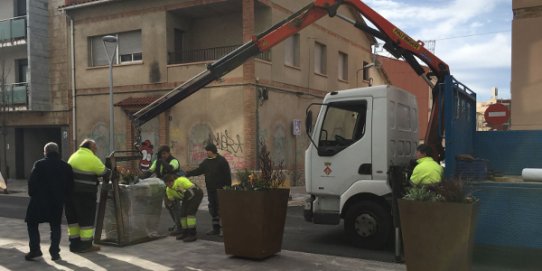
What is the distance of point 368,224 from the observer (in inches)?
281

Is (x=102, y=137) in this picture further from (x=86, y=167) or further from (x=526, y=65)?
(x=526, y=65)

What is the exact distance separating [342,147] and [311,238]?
6.02ft

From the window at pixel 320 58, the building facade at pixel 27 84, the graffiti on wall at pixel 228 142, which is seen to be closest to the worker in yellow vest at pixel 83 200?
the graffiti on wall at pixel 228 142

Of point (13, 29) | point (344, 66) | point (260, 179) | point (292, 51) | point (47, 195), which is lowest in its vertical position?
point (47, 195)

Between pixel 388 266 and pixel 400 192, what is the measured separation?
3.52ft

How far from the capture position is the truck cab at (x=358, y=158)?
7.12 metres

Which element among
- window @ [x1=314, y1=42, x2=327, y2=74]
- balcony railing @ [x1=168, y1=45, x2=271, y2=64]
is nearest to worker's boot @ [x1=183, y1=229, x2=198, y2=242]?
balcony railing @ [x1=168, y1=45, x2=271, y2=64]

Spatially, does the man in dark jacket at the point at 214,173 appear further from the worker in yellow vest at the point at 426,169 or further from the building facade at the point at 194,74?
the building facade at the point at 194,74

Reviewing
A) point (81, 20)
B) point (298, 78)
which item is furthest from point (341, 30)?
point (81, 20)

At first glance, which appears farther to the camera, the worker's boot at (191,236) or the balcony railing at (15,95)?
the balcony railing at (15,95)

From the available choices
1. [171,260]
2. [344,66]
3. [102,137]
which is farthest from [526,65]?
[102,137]

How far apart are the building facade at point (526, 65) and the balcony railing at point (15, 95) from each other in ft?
62.6

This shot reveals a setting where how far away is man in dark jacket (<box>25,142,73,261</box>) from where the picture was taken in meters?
6.39

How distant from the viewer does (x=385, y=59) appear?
36.8m
